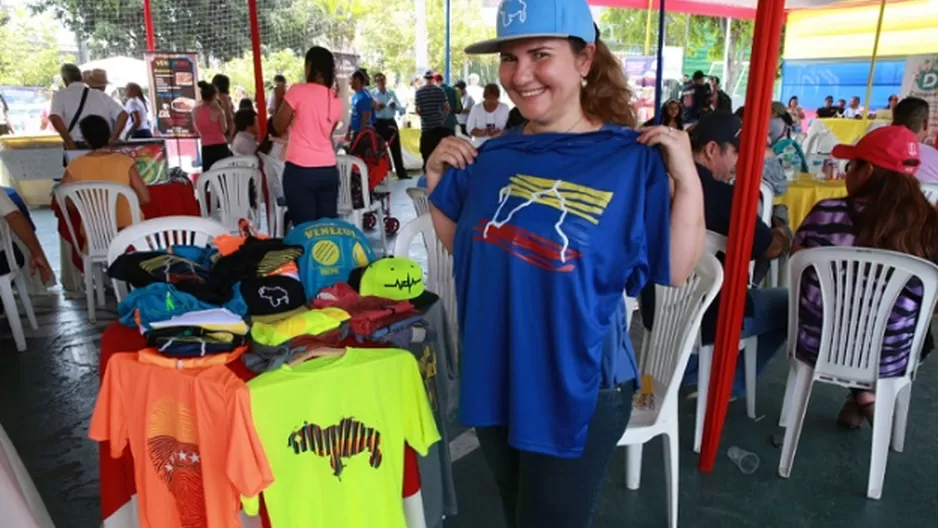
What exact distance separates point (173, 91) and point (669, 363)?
8.80 m

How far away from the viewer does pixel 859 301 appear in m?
2.51

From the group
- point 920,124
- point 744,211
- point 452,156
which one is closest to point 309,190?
point 744,211

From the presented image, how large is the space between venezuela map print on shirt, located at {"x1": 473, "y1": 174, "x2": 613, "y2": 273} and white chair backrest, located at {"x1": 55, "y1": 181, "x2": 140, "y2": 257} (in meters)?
3.70

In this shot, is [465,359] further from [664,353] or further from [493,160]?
[664,353]

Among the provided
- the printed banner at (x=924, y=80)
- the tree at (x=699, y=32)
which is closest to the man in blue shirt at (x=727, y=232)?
the printed banner at (x=924, y=80)

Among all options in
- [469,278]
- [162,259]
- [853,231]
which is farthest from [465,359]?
[853,231]

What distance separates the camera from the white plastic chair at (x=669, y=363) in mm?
2225

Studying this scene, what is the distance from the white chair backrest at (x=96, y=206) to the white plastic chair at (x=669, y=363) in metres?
3.37

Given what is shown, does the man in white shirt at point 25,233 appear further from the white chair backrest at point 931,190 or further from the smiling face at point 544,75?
the white chair backrest at point 931,190

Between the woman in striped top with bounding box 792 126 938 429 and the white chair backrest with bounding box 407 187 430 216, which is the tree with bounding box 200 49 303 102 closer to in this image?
the white chair backrest with bounding box 407 187 430 216

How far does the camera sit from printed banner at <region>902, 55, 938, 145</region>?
477 inches

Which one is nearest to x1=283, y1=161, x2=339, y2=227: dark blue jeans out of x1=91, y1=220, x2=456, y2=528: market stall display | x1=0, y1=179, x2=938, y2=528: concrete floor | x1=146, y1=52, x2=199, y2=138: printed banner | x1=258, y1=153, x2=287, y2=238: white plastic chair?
x1=258, y1=153, x2=287, y2=238: white plastic chair

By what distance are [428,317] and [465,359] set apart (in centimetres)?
80

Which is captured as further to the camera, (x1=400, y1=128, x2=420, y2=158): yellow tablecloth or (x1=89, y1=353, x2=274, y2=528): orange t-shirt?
(x1=400, y1=128, x2=420, y2=158): yellow tablecloth
